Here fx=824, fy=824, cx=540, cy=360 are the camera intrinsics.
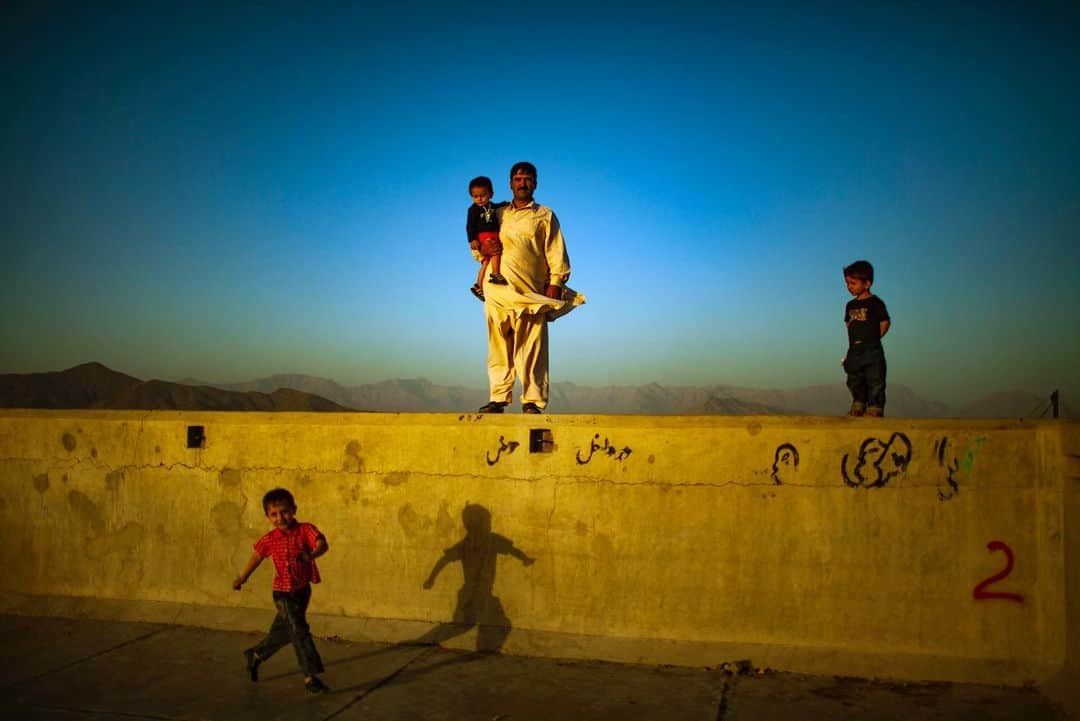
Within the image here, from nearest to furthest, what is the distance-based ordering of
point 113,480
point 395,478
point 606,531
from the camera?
point 606,531 < point 395,478 < point 113,480

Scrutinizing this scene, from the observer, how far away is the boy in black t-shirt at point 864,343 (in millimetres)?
5922

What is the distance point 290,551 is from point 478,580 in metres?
1.42

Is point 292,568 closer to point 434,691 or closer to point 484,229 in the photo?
point 434,691

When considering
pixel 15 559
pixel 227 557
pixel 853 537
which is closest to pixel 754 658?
pixel 853 537

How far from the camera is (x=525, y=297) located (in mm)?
6641

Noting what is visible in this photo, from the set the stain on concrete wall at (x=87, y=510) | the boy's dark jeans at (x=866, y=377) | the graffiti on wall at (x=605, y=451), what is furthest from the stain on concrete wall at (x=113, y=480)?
the boy's dark jeans at (x=866, y=377)

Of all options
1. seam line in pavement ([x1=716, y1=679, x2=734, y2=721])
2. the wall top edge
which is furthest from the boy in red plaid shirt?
seam line in pavement ([x1=716, y1=679, x2=734, y2=721])

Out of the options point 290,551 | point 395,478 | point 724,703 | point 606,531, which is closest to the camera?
point 724,703

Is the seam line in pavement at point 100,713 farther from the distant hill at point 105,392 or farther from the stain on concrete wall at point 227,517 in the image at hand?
the distant hill at point 105,392

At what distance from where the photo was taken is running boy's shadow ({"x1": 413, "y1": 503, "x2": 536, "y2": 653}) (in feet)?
19.0

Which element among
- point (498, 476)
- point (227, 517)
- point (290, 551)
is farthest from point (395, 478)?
point (227, 517)

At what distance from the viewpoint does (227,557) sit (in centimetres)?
654

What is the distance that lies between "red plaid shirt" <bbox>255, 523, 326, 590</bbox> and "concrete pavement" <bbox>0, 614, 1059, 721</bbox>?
68 cm

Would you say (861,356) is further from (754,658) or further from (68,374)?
(68,374)
